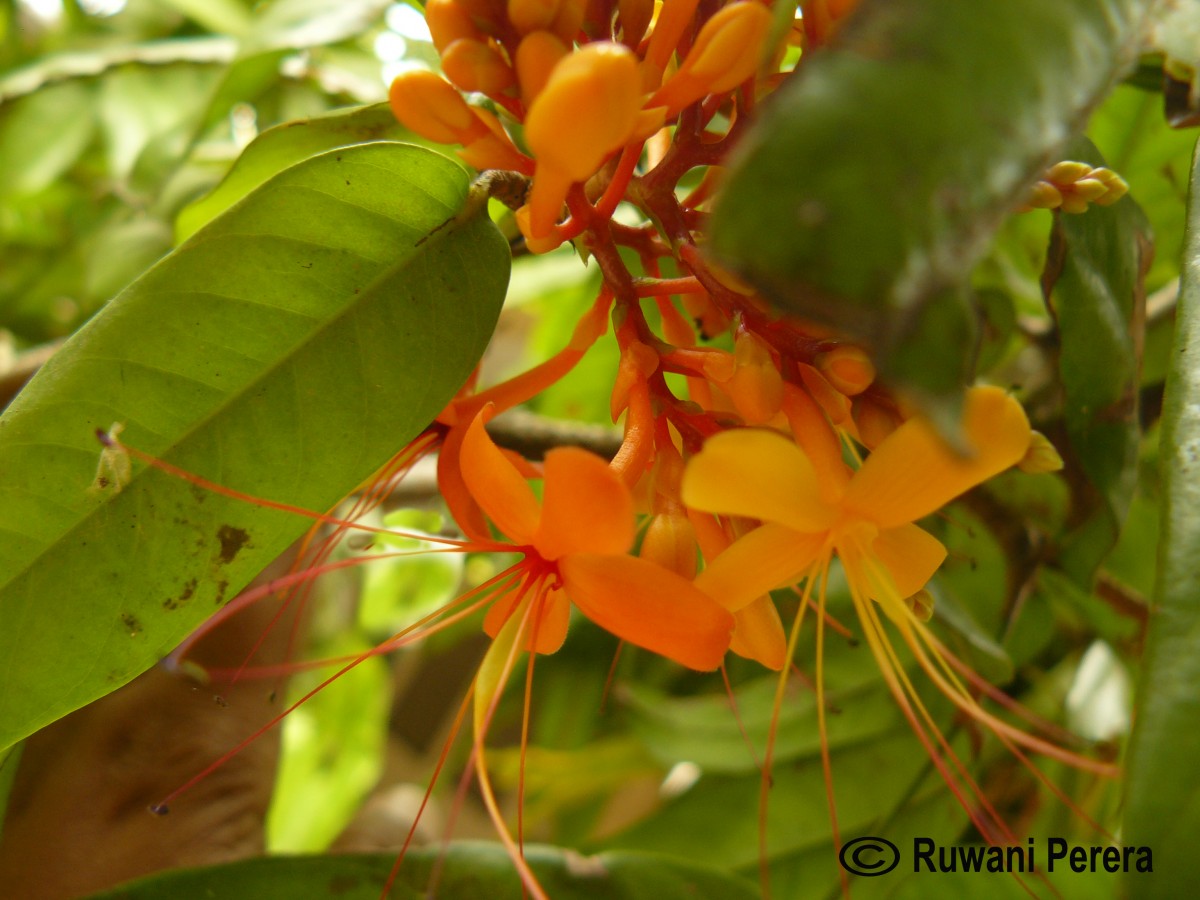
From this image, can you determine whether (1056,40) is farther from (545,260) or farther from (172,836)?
(545,260)

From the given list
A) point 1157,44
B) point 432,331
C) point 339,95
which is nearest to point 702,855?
point 432,331

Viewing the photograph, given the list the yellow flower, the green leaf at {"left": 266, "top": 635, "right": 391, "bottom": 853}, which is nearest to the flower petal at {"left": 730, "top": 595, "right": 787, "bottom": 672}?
the yellow flower

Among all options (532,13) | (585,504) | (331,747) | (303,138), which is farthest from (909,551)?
(331,747)

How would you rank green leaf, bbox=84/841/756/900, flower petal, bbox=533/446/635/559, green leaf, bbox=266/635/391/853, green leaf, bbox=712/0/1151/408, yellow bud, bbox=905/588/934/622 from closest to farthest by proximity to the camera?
green leaf, bbox=712/0/1151/408 < flower petal, bbox=533/446/635/559 < yellow bud, bbox=905/588/934/622 < green leaf, bbox=84/841/756/900 < green leaf, bbox=266/635/391/853

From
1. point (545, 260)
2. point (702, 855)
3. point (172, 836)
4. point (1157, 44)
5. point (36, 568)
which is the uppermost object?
point (1157, 44)

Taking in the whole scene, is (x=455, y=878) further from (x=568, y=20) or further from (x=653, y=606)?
(x=568, y=20)

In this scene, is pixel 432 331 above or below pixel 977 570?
above

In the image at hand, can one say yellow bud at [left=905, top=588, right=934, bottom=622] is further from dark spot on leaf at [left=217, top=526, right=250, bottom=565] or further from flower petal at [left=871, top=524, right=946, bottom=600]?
dark spot on leaf at [left=217, top=526, right=250, bottom=565]
